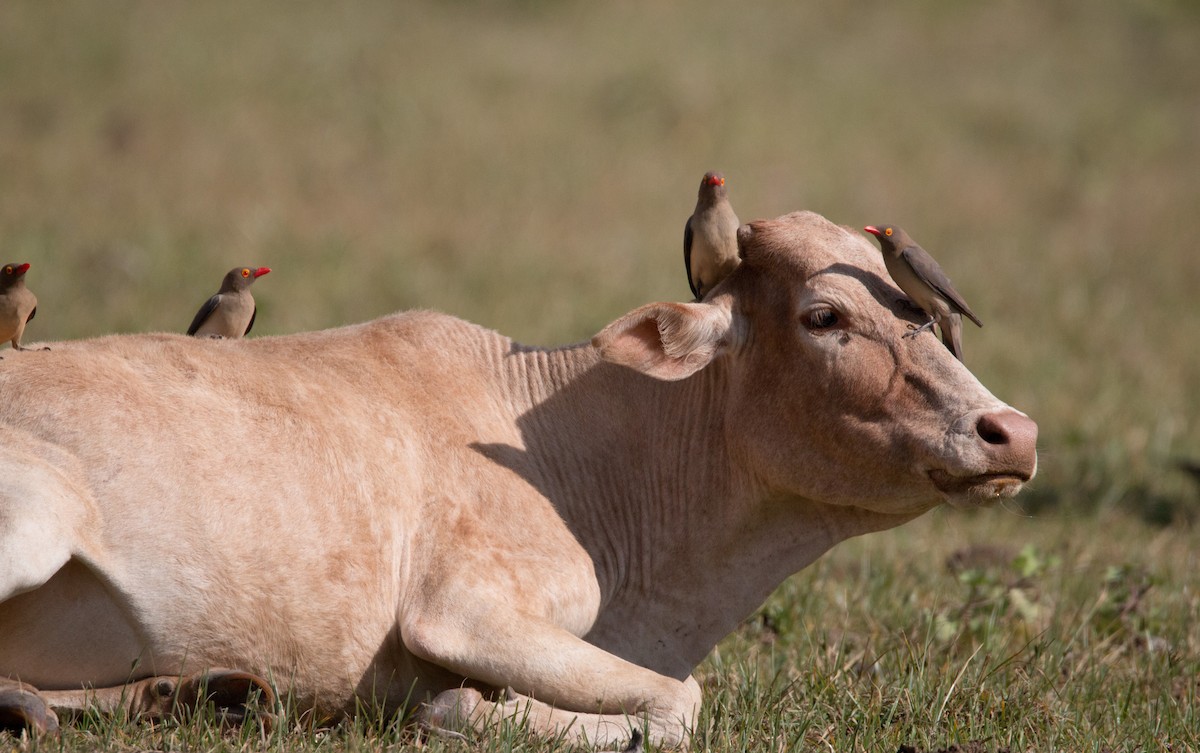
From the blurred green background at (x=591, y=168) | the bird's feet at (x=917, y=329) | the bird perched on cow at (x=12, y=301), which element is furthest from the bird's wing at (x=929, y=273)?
the blurred green background at (x=591, y=168)

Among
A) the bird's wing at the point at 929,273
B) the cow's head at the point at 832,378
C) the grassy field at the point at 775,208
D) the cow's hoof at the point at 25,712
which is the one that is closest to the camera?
the cow's hoof at the point at 25,712

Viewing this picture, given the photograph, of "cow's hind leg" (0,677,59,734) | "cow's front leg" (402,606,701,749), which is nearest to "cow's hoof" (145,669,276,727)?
"cow's hind leg" (0,677,59,734)

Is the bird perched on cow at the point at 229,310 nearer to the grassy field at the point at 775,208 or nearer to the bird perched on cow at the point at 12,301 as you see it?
the bird perched on cow at the point at 12,301

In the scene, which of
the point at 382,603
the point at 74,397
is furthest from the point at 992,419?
the point at 74,397

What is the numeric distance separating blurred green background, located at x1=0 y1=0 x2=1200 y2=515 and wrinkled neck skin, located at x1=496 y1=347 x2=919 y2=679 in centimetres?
502

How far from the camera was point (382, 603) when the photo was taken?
4156mm

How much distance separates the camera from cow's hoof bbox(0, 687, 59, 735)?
3721mm

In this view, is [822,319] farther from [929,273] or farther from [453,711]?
[453,711]

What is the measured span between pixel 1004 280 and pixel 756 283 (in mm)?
10785

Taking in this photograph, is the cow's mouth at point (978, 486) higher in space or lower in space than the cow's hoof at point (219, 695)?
higher

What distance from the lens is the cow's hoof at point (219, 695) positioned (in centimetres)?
393

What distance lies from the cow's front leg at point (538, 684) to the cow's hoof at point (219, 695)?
0.44 metres

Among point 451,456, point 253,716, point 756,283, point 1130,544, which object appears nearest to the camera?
point 253,716

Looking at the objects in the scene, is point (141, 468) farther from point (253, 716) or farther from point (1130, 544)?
point (1130, 544)
